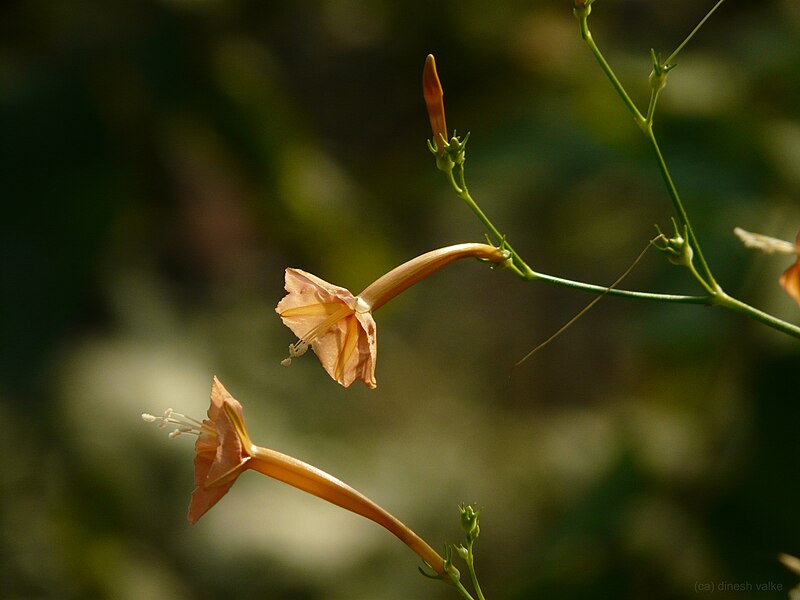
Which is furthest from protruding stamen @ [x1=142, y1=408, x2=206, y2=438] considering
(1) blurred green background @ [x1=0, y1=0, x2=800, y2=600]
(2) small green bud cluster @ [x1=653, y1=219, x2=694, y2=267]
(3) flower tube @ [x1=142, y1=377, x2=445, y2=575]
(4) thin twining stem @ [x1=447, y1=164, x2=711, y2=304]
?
(1) blurred green background @ [x1=0, y1=0, x2=800, y2=600]

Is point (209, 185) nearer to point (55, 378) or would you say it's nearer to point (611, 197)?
point (55, 378)

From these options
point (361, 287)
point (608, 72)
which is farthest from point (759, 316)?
point (361, 287)

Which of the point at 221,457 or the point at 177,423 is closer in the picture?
the point at 221,457

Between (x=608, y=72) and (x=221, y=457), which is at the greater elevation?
(x=608, y=72)

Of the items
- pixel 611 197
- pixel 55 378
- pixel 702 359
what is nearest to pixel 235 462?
pixel 702 359

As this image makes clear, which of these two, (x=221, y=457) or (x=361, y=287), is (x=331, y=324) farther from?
(x=361, y=287)

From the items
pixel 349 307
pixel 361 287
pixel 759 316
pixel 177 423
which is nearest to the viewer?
pixel 759 316
